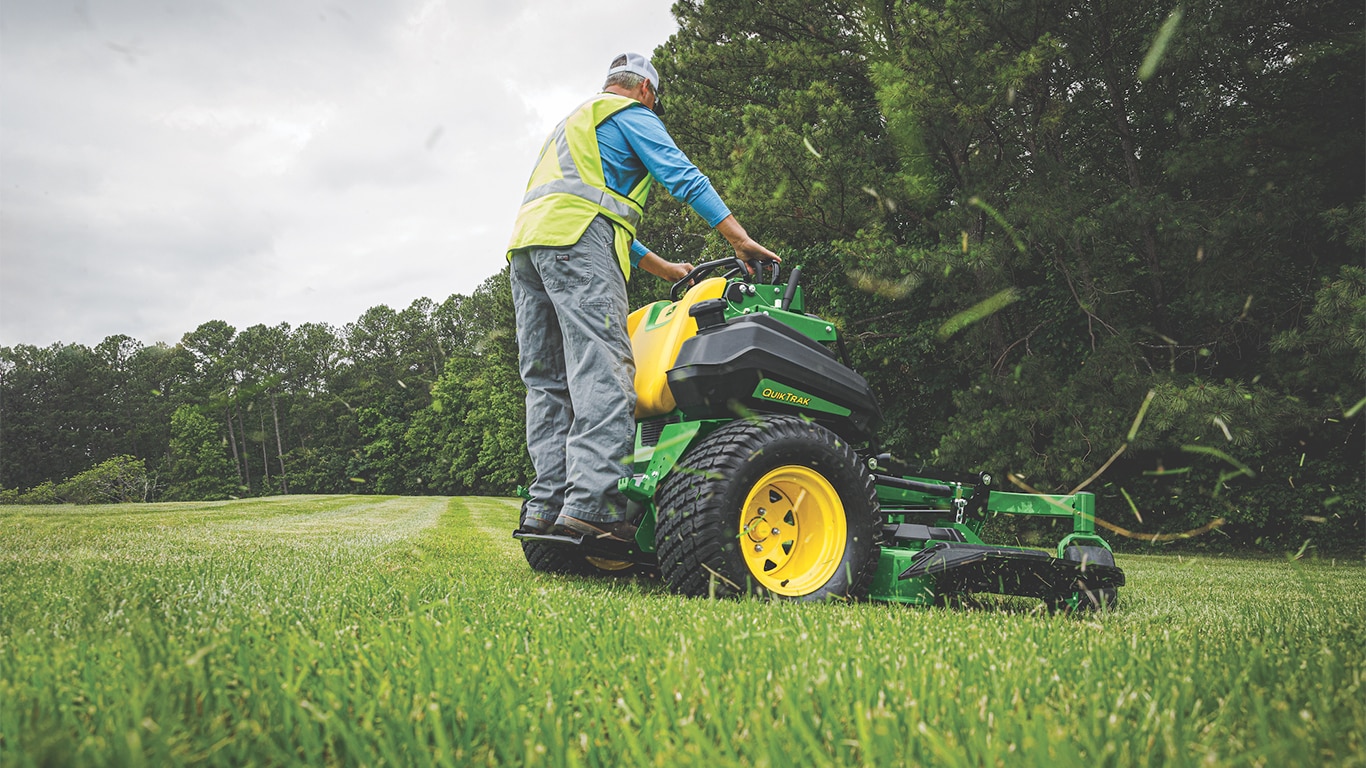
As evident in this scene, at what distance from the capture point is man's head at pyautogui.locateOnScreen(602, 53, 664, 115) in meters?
3.92

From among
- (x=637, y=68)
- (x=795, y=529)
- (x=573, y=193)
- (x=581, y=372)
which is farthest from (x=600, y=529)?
(x=637, y=68)

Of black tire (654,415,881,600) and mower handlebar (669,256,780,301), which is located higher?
mower handlebar (669,256,780,301)

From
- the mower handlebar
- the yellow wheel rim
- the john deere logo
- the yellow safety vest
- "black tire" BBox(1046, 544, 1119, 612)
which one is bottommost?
"black tire" BBox(1046, 544, 1119, 612)

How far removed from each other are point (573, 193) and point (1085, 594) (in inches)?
118

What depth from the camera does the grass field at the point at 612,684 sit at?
1.08m

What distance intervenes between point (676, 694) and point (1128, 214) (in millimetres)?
11845

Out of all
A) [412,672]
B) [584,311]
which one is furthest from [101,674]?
[584,311]

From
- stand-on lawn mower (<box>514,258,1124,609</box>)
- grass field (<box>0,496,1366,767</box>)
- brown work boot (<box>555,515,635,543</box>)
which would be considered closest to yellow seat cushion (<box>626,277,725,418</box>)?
stand-on lawn mower (<box>514,258,1124,609</box>)

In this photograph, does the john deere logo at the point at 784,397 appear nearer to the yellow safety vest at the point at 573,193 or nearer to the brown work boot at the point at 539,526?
the yellow safety vest at the point at 573,193

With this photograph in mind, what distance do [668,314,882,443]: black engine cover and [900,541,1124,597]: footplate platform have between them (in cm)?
94

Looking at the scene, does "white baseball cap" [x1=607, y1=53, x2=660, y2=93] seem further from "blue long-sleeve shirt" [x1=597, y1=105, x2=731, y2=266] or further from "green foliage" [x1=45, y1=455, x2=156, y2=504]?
"green foliage" [x1=45, y1=455, x2=156, y2=504]

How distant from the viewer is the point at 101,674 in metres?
1.33

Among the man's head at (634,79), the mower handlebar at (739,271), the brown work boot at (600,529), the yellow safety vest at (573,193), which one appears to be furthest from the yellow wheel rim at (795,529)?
the man's head at (634,79)

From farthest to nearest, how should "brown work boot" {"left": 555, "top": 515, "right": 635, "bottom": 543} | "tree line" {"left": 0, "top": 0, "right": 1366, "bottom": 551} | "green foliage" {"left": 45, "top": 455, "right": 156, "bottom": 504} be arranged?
"green foliage" {"left": 45, "top": 455, "right": 156, "bottom": 504}, "tree line" {"left": 0, "top": 0, "right": 1366, "bottom": 551}, "brown work boot" {"left": 555, "top": 515, "right": 635, "bottom": 543}
